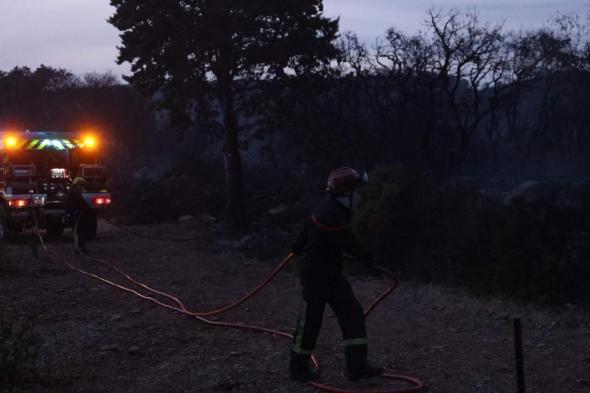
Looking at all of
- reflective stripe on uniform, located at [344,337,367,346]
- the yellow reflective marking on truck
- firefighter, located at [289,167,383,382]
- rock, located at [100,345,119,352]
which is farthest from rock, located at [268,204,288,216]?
reflective stripe on uniform, located at [344,337,367,346]

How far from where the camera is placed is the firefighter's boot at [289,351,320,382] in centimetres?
641

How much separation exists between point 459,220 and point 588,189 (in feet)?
6.07

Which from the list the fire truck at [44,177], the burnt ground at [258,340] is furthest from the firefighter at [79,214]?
the burnt ground at [258,340]

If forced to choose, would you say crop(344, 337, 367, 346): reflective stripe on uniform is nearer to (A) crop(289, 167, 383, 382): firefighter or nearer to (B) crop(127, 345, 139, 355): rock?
(A) crop(289, 167, 383, 382): firefighter

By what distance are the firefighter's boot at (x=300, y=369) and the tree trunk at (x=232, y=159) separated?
1336 centimetres

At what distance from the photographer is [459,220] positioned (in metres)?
11.3

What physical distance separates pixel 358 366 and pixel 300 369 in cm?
50

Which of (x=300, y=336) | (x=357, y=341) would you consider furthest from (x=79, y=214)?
(x=357, y=341)

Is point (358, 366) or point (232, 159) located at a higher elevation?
point (232, 159)

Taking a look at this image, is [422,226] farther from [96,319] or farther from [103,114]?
[103,114]

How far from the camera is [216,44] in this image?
60.0 ft

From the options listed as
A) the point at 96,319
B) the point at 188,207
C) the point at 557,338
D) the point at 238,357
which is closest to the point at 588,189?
the point at 557,338

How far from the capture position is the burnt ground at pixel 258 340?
21.5ft

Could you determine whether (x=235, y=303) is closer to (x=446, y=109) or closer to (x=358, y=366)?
(x=358, y=366)
